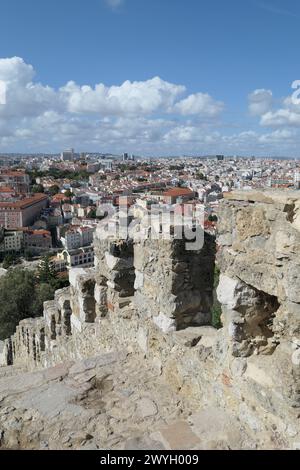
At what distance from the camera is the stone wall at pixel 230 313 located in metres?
2.50

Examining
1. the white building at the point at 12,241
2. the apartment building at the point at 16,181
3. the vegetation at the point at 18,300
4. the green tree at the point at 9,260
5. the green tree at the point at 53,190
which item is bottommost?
the green tree at the point at 9,260

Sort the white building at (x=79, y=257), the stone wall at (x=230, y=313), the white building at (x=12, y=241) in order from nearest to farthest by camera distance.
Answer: the stone wall at (x=230, y=313) < the white building at (x=79, y=257) < the white building at (x=12, y=241)

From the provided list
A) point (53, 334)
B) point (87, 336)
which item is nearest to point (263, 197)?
point (87, 336)

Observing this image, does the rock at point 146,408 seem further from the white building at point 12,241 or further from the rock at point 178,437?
the white building at point 12,241

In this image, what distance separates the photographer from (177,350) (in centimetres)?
362

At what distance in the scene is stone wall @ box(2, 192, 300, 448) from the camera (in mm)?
2504

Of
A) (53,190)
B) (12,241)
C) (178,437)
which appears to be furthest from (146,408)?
(53,190)

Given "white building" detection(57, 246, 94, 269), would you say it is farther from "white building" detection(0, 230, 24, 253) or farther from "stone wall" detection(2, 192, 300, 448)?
"stone wall" detection(2, 192, 300, 448)

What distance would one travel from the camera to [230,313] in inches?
114

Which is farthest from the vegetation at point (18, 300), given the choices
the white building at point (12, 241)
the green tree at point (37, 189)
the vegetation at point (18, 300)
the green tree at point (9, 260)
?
the green tree at point (37, 189)

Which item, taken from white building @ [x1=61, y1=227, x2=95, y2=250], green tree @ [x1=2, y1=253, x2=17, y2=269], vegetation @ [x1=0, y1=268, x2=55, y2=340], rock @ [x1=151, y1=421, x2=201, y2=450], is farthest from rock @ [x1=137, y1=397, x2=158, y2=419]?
green tree @ [x1=2, y1=253, x2=17, y2=269]

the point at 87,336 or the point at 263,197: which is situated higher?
the point at 263,197

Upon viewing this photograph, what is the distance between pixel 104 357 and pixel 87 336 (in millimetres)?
1252
